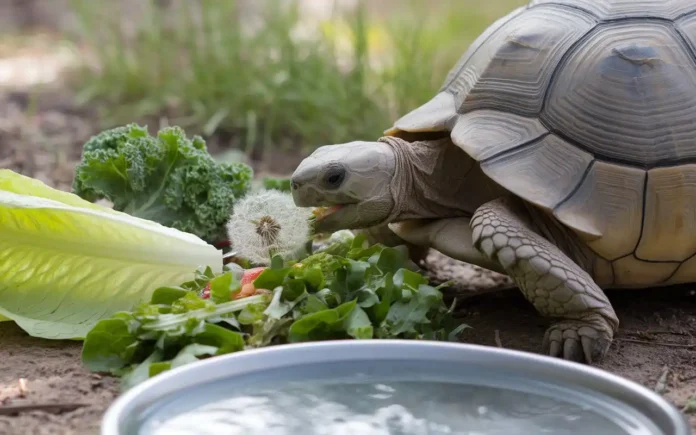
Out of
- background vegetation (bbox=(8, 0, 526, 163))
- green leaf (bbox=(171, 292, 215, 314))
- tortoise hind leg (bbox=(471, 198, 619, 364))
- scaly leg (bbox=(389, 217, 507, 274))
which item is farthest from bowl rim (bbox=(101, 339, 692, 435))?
background vegetation (bbox=(8, 0, 526, 163))

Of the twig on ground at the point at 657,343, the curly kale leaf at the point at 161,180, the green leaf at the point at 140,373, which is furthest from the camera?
the curly kale leaf at the point at 161,180

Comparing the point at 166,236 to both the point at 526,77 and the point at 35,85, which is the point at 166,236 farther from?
the point at 35,85

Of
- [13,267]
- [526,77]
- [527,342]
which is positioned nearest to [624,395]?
[527,342]

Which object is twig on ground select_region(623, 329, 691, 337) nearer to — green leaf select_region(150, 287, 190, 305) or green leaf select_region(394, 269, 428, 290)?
green leaf select_region(394, 269, 428, 290)

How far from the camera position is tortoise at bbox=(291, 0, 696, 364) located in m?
2.91

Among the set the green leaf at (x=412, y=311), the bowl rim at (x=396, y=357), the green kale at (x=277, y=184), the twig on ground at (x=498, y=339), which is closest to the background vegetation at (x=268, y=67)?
the green kale at (x=277, y=184)

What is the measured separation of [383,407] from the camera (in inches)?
81.5

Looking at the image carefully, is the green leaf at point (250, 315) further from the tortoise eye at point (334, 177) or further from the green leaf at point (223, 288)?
the tortoise eye at point (334, 177)

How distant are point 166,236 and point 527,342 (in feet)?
4.14

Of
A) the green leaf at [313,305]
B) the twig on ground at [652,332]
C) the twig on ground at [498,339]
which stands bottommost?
the twig on ground at [652,332]

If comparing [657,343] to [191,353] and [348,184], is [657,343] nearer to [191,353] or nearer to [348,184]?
[348,184]

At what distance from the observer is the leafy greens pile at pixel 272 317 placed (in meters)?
2.62

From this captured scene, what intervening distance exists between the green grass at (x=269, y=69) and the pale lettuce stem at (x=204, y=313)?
135 inches

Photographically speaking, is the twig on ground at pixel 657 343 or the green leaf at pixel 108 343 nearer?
the green leaf at pixel 108 343
